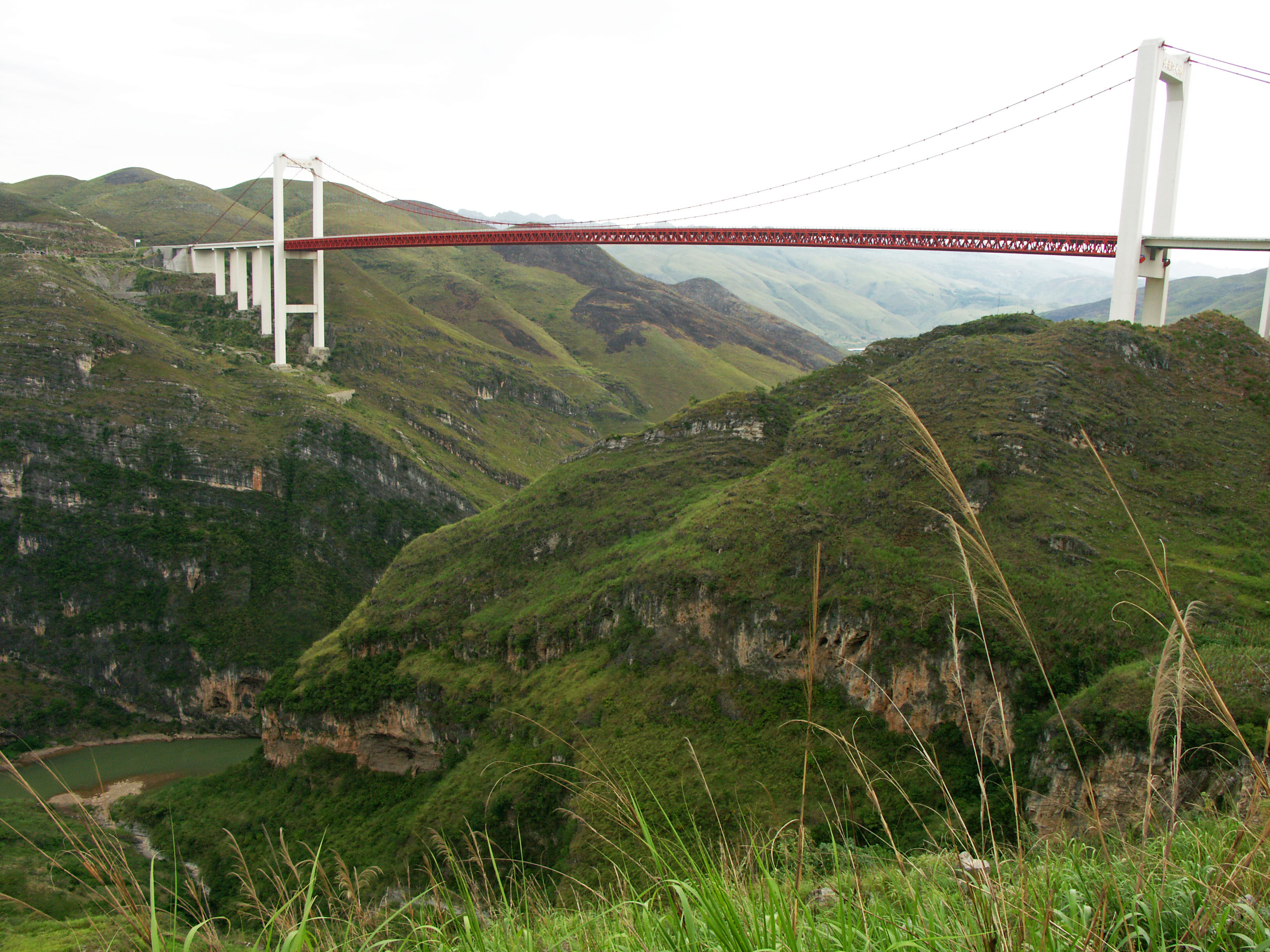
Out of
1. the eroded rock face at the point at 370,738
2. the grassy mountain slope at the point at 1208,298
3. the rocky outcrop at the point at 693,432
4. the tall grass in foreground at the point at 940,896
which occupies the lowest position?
the eroded rock face at the point at 370,738

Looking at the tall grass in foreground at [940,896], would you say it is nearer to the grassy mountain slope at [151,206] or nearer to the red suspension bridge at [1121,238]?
the red suspension bridge at [1121,238]

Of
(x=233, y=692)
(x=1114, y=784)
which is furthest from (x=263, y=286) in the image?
(x=1114, y=784)

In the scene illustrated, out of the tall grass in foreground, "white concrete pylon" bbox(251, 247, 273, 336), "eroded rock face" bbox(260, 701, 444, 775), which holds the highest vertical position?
"white concrete pylon" bbox(251, 247, 273, 336)

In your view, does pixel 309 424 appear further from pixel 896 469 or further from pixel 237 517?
pixel 896 469

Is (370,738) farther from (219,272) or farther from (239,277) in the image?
(219,272)

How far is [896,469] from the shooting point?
29047 millimetres

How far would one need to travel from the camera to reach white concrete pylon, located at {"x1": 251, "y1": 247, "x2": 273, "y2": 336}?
74.5 metres

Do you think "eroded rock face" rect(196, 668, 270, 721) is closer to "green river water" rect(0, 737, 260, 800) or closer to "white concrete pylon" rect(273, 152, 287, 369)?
"green river water" rect(0, 737, 260, 800)

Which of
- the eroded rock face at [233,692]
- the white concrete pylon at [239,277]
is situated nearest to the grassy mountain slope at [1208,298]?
the white concrete pylon at [239,277]

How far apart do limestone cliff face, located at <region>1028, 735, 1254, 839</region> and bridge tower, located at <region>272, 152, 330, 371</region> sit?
6698 centimetres

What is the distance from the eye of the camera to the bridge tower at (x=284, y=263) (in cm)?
6894

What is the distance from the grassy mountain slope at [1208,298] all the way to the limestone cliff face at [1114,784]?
119 m

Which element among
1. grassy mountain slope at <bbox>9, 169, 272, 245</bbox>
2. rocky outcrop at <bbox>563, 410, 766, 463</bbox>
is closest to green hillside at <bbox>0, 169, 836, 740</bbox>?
grassy mountain slope at <bbox>9, 169, 272, 245</bbox>

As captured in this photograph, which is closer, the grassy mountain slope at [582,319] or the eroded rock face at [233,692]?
the eroded rock face at [233,692]
